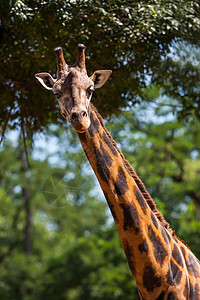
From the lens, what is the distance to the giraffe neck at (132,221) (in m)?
3.56

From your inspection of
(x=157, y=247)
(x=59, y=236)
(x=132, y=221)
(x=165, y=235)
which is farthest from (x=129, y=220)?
(x=59, y=236)

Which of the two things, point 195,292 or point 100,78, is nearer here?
point 195,292

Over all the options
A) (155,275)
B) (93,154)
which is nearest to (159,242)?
(155,275)

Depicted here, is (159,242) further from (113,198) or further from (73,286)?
(73,286)

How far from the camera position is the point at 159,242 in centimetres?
373

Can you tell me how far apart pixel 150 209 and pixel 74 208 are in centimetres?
1853

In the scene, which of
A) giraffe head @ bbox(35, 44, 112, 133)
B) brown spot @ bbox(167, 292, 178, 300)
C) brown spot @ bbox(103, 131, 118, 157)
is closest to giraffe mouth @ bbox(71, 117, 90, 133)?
giraffe head @ bbox(35, 44, 112, 133)

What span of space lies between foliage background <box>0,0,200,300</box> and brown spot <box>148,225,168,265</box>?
9.59 feet

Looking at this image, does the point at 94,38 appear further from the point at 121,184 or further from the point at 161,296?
the point at 161,296

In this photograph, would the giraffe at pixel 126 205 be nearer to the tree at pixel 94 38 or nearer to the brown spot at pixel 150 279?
the brown spot at pixel 150 279

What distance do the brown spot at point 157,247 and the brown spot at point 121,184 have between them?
1.43 feet

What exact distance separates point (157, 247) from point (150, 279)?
11.5 inches

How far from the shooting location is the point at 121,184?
3.61 meters

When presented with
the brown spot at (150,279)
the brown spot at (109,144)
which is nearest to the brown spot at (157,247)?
the brown spot at (150,279)
